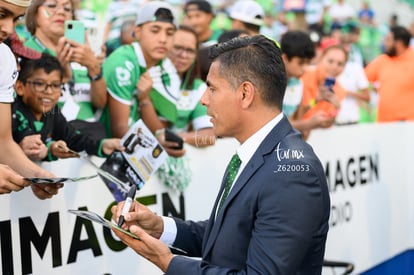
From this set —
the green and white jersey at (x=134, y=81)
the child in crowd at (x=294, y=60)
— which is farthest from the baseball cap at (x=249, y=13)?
the green and white jersey at (x=134, y=81)

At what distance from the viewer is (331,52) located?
332 inches

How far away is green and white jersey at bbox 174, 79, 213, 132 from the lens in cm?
557

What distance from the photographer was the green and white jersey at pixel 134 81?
5.10 m

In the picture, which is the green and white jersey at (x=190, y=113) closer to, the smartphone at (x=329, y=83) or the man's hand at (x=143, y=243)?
the smartphone at (x=329, y=83)

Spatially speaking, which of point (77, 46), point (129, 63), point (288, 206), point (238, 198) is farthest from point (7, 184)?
point (129, 63)

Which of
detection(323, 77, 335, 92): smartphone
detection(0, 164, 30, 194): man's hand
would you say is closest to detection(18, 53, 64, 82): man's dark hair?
detection(0, 164, 30, 194): man's hand

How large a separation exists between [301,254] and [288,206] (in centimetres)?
18

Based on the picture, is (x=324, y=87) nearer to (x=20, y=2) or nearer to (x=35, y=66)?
(x=35, y=66)

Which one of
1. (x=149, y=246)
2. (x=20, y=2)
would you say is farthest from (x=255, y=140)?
(x=20, y=2)

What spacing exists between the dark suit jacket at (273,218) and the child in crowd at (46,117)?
1.38 m

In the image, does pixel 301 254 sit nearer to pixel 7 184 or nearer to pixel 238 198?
pixel 238 198

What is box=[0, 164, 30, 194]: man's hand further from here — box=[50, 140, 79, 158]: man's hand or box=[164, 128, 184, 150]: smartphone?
box=[164, 128, 184, 150]: smartphone

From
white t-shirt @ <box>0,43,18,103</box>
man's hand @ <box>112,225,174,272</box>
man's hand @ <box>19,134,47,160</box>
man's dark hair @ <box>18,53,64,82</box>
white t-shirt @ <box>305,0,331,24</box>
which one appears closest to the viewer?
man's hand @ <box>112,225,174,272</box>

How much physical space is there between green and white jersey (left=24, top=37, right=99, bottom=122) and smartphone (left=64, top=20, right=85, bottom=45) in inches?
9.5
